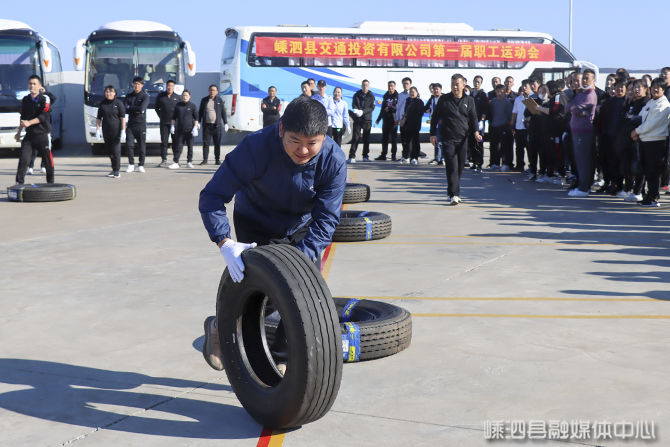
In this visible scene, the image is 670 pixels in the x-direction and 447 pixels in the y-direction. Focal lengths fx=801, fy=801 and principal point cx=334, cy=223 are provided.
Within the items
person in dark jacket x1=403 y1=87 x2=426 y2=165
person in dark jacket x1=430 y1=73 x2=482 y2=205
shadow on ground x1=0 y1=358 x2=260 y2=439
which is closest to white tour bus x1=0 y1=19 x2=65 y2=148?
person in dark jacket x1=403 y1=87 x2=426 y2=165

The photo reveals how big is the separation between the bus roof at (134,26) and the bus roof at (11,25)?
227 centimetres

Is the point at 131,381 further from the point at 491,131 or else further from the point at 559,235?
the point at 491,131

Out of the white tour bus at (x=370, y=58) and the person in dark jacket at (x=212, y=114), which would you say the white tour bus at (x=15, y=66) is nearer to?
the person in dark jacket at (x=212, y=114)

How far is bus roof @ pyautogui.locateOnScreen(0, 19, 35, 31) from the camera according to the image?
23177 mm

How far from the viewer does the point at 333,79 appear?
91.0 ft

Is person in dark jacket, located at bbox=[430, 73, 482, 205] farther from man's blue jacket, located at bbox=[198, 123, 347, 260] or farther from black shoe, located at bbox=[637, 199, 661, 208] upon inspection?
man's blue jacket, located at bbox=[198, 123, 347, 260]

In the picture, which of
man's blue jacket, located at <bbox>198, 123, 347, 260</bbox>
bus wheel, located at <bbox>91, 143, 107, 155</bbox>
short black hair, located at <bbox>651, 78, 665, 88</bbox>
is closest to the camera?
man's blue jacket, located at <bbox>198, 123, 347, 260</bbox>

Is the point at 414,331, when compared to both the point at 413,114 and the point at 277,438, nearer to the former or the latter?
the point at 277,438

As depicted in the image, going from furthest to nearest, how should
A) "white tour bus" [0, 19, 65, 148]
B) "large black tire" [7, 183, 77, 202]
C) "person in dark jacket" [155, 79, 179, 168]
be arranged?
"white tour bus" [0, 19, 65, 148], "person in dark jacket" [155, 79, 179, 168], "large black tire" [7, 183, 77, 202]

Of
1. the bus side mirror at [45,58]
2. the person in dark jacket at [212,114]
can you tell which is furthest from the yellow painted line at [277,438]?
the bus side mirror at [45,58]

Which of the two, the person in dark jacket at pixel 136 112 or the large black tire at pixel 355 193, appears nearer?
the large black tire at pixel 355 193

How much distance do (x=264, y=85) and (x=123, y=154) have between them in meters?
5.17

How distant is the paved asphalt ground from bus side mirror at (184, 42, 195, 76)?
1212 cm

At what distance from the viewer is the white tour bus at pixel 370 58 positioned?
26766 mm
